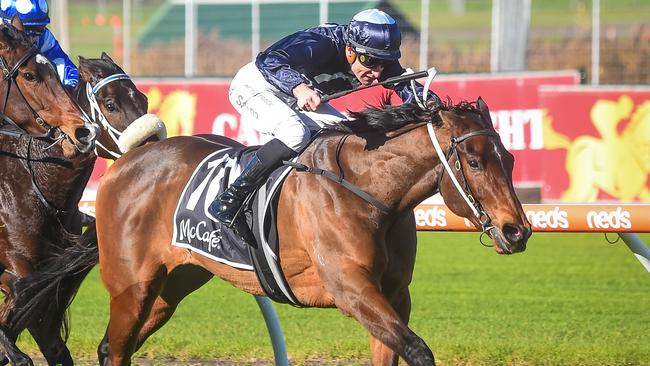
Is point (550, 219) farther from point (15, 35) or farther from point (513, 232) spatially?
point (15, 35)

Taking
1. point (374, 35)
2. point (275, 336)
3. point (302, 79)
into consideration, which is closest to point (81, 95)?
point (275, 336)

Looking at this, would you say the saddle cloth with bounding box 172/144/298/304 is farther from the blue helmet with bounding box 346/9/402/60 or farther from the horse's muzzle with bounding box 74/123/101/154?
the blue helmet with bounding box 346/9/402/60

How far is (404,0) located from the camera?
29703 millimetres

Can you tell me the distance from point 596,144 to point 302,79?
Result: 26.0 ft

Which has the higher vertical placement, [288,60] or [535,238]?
[288,60]

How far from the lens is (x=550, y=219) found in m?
6.04

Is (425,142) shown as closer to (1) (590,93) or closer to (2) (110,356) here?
(2) (110,356)

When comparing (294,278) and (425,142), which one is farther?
(294,278)

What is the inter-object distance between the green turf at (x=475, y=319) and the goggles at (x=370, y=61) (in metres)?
2.36

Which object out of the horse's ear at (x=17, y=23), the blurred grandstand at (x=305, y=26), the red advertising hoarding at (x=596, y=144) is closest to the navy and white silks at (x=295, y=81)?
the horse's ear at (x=17, y=23)

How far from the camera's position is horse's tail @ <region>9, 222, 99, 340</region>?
229 inches

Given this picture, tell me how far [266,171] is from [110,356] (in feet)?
4.48

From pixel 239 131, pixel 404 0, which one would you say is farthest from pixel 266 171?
pixel 404 0

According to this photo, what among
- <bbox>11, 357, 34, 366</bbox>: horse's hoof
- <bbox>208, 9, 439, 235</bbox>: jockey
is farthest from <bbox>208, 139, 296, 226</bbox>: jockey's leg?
<bbox>11, 357, 34, 366</bbox>: horse's hoof
